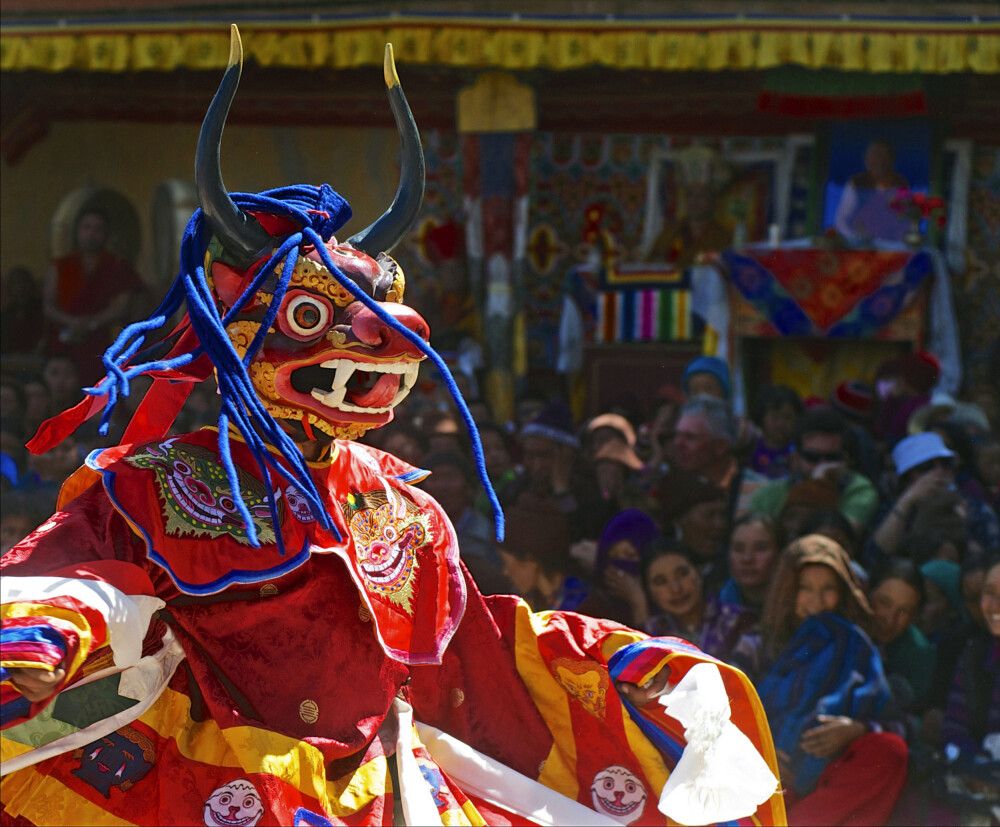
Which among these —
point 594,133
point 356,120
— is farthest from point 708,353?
point 356,120

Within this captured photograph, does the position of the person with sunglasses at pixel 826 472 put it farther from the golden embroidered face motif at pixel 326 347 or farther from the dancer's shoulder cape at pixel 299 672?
the golden embroidered face motif at pixel 326 347

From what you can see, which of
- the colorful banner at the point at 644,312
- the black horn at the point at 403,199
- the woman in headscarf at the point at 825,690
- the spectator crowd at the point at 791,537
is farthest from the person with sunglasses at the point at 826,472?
the black horn at the point at 403,199

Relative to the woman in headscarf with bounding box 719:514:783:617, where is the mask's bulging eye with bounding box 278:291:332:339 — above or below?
above

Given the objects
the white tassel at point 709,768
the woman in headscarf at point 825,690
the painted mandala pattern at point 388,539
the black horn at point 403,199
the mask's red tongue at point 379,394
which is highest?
the black horn at point 403,199

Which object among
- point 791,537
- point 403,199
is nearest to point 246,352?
point 403,199

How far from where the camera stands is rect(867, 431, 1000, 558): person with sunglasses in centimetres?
608

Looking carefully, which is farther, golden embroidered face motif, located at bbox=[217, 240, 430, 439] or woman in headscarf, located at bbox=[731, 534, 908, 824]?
woman in headscarf, located at bbox=[731, 534, 908, 824]

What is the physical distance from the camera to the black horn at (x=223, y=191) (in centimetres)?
335

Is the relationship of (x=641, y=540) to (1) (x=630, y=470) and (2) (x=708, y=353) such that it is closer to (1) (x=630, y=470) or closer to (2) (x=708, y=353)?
(1) (x=630, y=470)

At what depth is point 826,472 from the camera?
642 centimetres

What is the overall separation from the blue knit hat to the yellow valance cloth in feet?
4.41

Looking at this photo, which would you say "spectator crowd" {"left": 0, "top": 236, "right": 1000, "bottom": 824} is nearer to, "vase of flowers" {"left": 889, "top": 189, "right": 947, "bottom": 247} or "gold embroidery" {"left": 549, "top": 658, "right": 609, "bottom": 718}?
"vase of flowers" {"left": 889, "top": 189, "right": 947, "bottom": 247}

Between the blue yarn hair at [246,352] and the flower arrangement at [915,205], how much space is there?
18.4 ft

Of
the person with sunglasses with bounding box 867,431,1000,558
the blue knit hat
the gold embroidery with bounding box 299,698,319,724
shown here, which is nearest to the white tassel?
the gold embroidery with bounding box 299,698,319,724
